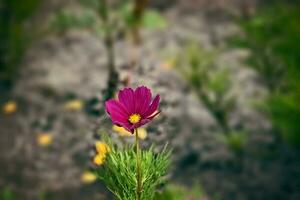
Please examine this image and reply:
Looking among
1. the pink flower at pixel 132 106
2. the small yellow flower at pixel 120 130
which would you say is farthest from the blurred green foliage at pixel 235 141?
the pink flower at pixel 132 106

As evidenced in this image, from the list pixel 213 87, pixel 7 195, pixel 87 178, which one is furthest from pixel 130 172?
pixel 87 178

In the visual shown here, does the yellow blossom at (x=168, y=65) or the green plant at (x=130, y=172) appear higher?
the yellow blossom at (x=168, y=65)

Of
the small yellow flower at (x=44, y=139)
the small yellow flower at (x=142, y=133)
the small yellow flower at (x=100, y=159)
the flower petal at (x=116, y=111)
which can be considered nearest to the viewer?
the flower petal at (x=116, y=111)

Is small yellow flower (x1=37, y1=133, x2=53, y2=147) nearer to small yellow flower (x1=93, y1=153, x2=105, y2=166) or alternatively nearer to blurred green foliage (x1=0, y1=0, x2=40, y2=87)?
blurred green foliage (x1=0, y1=0, x2=40, y2=87)

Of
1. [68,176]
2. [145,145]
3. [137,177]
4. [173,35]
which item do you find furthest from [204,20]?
[137,177]

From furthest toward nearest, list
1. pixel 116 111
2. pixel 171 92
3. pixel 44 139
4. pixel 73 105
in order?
pixel 171 92 → pixel 73 105 → pixel 44 139 → pixel 116 111

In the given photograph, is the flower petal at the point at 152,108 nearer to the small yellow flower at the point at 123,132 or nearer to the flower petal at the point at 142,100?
the flower petal at the point at 142,100

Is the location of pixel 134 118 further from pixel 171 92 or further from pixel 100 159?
pixel 171 92
